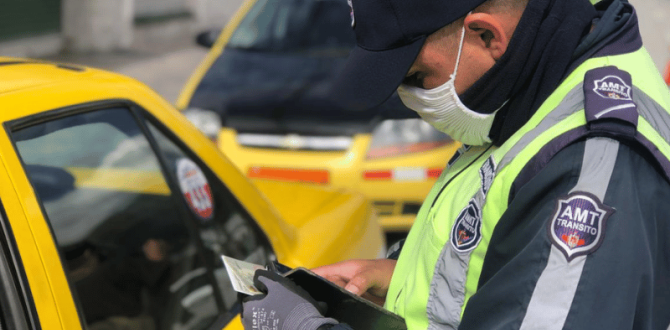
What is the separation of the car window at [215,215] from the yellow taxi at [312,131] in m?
1.95

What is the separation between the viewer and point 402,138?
464 cm

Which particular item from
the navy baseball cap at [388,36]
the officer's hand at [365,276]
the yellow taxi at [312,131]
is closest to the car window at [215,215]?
the officer's hand at [365,276]

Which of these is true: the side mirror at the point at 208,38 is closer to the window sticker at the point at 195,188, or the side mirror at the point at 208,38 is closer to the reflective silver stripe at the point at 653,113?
the window sticker at the point at 195,188

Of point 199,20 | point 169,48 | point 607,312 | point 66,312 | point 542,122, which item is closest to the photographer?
point 607,312

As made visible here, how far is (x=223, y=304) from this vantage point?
2207 millimetres

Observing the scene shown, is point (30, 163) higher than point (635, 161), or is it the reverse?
point (30, 163)

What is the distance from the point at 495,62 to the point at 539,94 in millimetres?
92

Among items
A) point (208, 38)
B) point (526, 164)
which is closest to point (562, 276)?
point (526, 164)

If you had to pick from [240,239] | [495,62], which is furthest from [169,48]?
[495,62]

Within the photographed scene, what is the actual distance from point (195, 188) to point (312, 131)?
2.51 m

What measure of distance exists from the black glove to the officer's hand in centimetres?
21

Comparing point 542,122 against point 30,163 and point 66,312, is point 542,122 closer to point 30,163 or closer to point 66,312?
point 66,312

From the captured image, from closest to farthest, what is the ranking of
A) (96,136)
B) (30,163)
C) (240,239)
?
1. (30,163)
2. (96,136)
3. (240,239)

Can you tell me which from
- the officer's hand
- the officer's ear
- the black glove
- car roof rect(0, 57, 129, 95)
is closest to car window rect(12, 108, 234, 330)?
car roof rect(0, 57, 129, 95)
